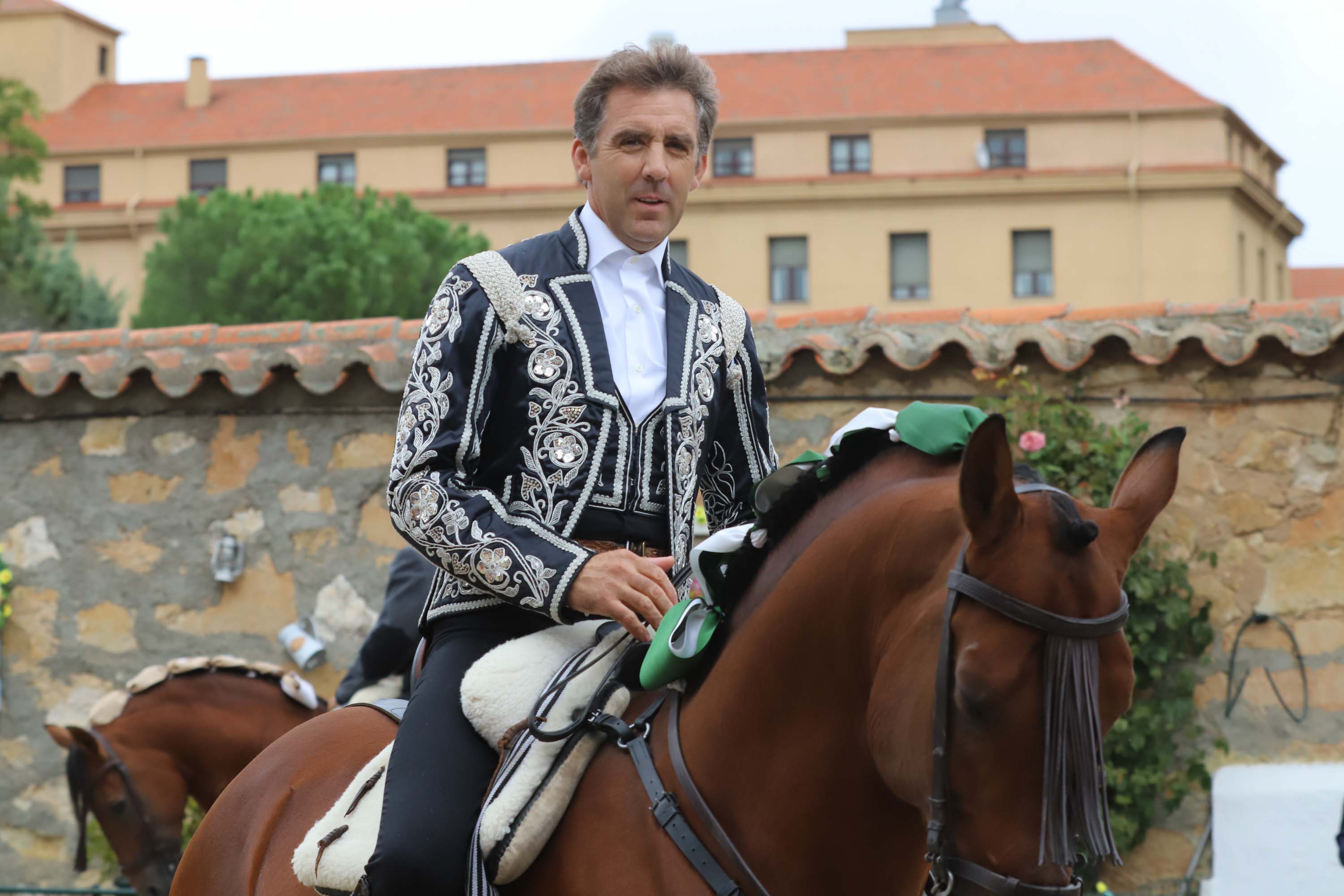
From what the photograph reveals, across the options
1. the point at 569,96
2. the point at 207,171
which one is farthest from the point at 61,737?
the point at 569,96

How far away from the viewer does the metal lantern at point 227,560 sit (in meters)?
6.68

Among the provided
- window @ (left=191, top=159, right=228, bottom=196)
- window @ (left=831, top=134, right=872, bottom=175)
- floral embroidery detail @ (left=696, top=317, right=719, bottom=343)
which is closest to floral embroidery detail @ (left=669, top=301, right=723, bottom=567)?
floral embroidery detail @ (left=696, top=317, right=719, bottom=343)

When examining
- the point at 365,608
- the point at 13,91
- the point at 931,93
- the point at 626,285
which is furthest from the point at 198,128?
the point at 626,285

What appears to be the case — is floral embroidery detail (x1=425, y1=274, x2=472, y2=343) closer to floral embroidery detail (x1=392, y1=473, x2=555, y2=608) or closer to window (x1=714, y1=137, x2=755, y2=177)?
floral embroidery detail (x1=392, y1=473, x2=555, y2=608)

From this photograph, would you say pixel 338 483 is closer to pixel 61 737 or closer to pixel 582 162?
pixel 61 737

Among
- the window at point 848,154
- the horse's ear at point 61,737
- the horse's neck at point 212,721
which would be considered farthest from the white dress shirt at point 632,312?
the window at point 848,154

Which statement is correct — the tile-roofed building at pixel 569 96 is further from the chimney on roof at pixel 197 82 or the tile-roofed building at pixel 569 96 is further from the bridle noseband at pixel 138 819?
the bridle noseband at pixel 138 819

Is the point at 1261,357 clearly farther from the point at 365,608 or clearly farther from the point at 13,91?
the point at 13,91

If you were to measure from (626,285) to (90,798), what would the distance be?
371cm

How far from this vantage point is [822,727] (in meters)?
2.00

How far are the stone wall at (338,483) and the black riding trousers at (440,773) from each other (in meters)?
3.77

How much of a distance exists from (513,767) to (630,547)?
1.52ft

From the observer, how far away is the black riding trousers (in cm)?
221

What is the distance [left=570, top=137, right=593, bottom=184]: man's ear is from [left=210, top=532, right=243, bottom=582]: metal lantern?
450 centimetres
